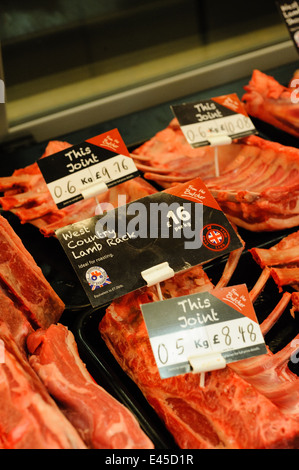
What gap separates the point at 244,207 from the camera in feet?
7.81

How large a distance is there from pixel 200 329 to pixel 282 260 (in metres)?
0.78

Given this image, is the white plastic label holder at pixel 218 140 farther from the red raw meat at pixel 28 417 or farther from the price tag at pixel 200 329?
the red raw meat at pixel 28 417

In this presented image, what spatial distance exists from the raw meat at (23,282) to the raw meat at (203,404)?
0.28m

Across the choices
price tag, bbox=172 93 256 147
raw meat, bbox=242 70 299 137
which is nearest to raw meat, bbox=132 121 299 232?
price tag, bbox=172 93 256 147

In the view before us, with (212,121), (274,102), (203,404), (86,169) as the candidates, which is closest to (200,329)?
(203,404)

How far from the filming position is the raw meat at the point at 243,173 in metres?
2.36

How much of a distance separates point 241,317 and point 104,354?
645 mm

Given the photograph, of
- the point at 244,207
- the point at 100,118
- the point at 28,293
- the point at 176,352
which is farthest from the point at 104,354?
the point at 100,118

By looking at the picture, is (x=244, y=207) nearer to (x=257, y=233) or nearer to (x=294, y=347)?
(x=257, y=233)

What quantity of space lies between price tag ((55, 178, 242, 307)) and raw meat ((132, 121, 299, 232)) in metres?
0.37

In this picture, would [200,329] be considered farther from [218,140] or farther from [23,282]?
[218,140]

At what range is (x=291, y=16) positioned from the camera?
294 centimetres

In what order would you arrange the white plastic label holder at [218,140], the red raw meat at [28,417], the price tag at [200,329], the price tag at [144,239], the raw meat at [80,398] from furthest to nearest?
the white plastic label holder at [218,140] → the price tag at [144,239] → the price tag at [200,329] → the raw meat at [80,398] → the red raw meat at [28,417]

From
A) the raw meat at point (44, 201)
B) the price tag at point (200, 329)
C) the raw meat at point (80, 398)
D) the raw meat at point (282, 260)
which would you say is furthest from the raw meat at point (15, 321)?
the raw meat at point (282, 260)
